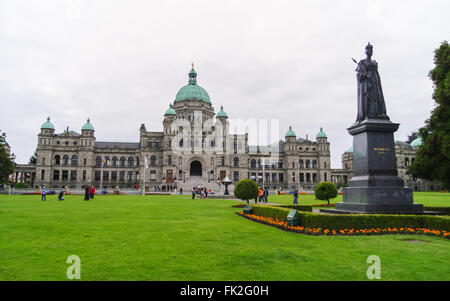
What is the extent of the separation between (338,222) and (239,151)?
70533 millimetres

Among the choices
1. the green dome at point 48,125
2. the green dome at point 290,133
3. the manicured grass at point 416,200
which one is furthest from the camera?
the green dome at point 290,133

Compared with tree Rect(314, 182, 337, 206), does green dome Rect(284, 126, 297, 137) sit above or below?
above

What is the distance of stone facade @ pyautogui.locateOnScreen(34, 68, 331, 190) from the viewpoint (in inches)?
3068

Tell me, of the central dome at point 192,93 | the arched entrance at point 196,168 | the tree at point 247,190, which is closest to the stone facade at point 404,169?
the arched entrance at point 196,168

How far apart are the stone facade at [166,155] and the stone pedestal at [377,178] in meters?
59.8

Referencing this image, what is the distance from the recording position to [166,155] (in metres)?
77.6

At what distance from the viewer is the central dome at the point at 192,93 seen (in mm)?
84519

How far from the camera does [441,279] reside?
6.41 m

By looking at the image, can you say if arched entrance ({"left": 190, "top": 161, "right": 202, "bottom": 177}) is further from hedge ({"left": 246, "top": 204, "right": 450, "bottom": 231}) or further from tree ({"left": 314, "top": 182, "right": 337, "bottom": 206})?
hedge ({"left": 246, "top": 204, "right": 450, "bottom": 231})

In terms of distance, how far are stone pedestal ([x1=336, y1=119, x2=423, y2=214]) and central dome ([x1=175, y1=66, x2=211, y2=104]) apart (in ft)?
234

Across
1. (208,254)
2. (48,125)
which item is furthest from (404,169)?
(208,254)

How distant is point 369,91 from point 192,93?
71650 millimetres

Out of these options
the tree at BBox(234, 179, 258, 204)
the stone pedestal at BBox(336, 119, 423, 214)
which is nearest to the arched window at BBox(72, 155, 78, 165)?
the tree at BBox(234, 179, 258, 204)

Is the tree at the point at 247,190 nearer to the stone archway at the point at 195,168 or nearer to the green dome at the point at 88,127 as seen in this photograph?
the stone archway at the point at 195,168
